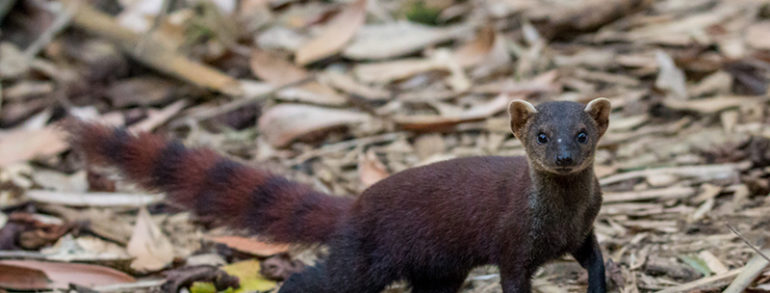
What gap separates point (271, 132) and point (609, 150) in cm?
191

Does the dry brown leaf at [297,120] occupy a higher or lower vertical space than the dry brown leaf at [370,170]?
higher

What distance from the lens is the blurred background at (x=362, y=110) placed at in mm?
3912

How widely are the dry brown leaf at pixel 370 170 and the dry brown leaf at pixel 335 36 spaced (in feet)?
4.63

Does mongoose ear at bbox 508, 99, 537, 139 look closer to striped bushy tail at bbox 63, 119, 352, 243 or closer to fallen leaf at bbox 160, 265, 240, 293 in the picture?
striped bushy tail at bbox 63, 119, 352, 243

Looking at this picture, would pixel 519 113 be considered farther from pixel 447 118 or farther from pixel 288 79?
pixel 288 79

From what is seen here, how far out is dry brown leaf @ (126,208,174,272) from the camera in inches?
159

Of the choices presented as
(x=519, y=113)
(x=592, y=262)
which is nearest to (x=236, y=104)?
(x=519, y=113)

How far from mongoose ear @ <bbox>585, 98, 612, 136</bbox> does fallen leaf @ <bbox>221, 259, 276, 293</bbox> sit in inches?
63.7

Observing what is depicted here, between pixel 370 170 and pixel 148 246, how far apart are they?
1187mm

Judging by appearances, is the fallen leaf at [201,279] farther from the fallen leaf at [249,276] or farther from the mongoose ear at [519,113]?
the mongoose ear at [519,113]

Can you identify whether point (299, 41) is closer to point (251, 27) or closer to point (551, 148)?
point (251, 27)

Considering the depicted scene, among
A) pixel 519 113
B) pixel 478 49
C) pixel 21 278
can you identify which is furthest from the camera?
pixel 478 49

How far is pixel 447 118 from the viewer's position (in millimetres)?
4902

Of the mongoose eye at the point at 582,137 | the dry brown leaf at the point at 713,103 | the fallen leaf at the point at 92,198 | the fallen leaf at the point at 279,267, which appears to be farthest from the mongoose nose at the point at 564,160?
the fallen leaf at the point at 92,198
